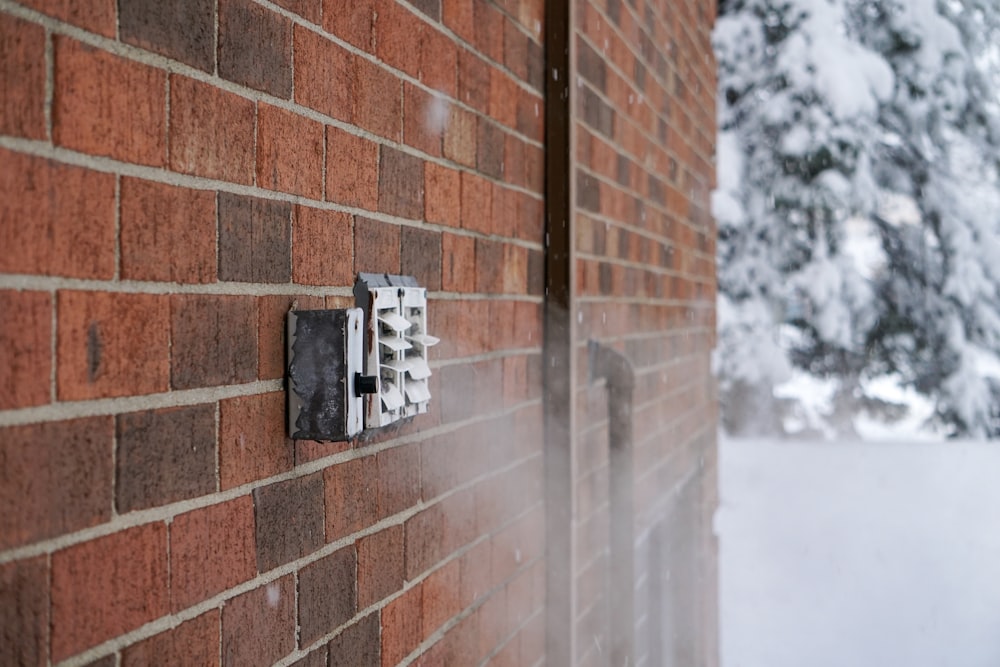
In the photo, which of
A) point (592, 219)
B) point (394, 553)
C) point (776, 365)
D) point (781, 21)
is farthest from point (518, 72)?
point (781, 21)

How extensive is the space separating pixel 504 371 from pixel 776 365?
7969 mm

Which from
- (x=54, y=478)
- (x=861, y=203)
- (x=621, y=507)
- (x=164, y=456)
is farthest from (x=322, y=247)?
(x=861, y=203)

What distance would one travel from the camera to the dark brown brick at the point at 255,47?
90 cm

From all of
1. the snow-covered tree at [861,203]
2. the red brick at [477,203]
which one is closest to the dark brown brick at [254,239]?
the red brick at [477,203]

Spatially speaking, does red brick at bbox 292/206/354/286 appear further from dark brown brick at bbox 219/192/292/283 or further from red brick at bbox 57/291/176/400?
red brick at bbox 57/291/176/400

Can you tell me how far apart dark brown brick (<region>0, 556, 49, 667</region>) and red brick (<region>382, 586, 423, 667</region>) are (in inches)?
23.0

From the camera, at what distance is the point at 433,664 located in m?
1.36

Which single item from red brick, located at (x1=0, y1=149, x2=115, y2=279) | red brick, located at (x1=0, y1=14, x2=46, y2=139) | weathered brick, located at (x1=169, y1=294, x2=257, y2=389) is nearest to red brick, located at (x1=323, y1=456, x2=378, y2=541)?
weathered brick, located at (x1=169, y1=294, x2=257, y2=389)

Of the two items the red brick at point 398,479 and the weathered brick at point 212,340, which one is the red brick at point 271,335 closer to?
the weathered brick at point 212,340

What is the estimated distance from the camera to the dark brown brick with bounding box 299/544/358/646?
3.35 feet

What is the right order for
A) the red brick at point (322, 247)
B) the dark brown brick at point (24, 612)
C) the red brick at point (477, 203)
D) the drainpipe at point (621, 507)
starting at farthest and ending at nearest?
the drainpipe at point (621, 507) → the red brick at point (477, 203) → the red brick at point (322, 247) → the dark brown brick at point (24, 612)

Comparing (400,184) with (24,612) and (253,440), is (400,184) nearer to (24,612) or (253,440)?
(253,440)

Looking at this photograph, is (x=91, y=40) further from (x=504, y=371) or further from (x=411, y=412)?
(x=504, y=371)

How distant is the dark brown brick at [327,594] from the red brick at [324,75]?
515 millimetres
